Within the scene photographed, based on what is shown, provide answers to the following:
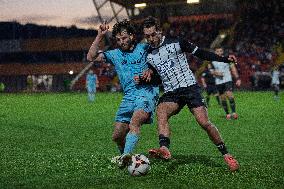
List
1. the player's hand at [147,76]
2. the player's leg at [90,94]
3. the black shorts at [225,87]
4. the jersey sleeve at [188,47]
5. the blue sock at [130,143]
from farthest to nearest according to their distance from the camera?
1. the player's leg at [90,94]
2. the black shorts at [225,87]
3. the jersey sleeve at [188,47]
4. the player's hand at [147,76]
5. the blue sock at [130,143]

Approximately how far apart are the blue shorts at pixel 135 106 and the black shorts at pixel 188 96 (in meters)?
0.25

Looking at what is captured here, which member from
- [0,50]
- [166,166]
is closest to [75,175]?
[166,166]

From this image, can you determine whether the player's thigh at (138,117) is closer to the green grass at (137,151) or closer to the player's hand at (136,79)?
the player's hand at (136,79)

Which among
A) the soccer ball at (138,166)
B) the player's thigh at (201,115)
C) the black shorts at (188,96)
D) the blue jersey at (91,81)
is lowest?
the blue jersey at (91,81)

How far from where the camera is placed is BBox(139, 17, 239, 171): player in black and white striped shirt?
6.94 m

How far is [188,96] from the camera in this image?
7.09m

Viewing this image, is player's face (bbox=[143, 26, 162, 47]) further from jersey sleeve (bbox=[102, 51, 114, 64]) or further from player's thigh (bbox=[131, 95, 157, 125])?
player's thigh (bbox=[131, 95, 157, 125])

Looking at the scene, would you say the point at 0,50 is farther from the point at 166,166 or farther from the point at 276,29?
the point at 166,166

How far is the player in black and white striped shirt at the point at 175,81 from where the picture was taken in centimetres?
694

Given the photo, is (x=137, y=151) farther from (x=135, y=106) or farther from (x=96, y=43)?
(x=96, y=43)

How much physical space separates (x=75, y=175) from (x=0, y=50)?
70.1m

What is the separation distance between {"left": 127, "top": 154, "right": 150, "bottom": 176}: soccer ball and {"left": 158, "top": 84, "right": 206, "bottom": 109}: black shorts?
1223mm

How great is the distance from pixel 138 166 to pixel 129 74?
1486 millimetres

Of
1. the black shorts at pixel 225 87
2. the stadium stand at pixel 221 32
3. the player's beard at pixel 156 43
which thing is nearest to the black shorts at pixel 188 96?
the player's beard at pixel 156 43
